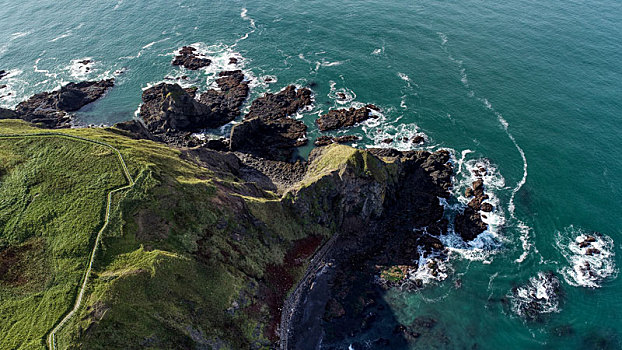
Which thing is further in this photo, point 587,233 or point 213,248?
point 587,233

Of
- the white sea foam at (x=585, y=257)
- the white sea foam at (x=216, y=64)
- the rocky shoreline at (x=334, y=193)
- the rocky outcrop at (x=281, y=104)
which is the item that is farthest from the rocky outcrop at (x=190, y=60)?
the white sea foam at (x=585, y=257)

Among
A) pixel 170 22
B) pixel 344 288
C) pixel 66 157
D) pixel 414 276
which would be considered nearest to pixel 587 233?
pixel 414 276

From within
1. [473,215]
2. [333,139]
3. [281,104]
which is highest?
[281,104]

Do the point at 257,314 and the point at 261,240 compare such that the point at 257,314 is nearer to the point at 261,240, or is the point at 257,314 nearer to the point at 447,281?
the point at 261,240

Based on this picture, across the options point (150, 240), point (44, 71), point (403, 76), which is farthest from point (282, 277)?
point (44, 71)

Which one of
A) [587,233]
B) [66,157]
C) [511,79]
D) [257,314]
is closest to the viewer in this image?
[257,314]

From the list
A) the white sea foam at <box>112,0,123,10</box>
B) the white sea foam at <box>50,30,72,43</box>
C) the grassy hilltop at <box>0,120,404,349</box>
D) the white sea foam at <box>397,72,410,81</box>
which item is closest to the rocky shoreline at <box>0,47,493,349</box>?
the grassy hilltop at <box>0,120,404,349</box>

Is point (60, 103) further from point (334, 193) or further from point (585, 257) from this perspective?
point (585, 257)

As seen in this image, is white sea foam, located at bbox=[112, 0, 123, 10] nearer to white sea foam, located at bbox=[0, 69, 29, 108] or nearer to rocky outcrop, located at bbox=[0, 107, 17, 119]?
white sea foam, located at bbox=[0, 69, 29, 108]
